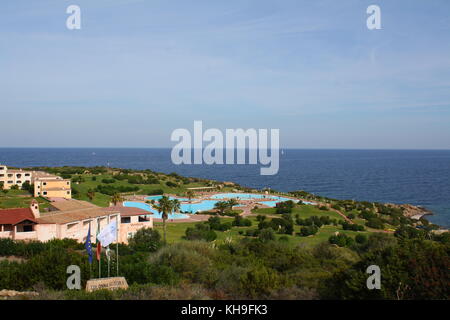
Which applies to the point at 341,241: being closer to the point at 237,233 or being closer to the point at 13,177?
the point at 237,233

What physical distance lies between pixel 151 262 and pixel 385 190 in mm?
99334

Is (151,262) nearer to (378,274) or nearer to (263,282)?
(263,282)

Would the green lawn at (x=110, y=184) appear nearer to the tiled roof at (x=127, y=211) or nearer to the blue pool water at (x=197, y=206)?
the blue pool water at (x=197, y=206)

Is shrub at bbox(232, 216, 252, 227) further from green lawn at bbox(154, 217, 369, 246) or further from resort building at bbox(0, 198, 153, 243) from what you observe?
resort building at bbox(0, 198, 153, 243)

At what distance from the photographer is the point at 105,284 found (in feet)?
55.1

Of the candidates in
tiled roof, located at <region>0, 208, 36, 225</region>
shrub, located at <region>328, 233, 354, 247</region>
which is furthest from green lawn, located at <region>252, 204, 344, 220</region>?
tiled roof, located at <region>0, 208, 36, 225</region>

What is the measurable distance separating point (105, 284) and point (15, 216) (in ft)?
65.8

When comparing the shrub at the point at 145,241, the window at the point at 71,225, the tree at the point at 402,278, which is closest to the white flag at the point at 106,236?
Answer: the tree at the point at 402,278

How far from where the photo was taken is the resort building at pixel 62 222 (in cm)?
3170

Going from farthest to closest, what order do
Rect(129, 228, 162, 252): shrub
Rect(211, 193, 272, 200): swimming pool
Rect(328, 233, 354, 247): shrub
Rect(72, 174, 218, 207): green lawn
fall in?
1. Rect(211, 193, 272, 200): swimming pool
2. Rect(72, 174, 218, 207): green lawn
3. Rect(328, 233, 354, 247): shrub
4. Rect(129, 228, 162, 252): shrub

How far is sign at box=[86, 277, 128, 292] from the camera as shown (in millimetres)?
16388

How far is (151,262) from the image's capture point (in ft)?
79.5

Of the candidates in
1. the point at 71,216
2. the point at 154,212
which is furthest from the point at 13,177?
the point at 71,216
